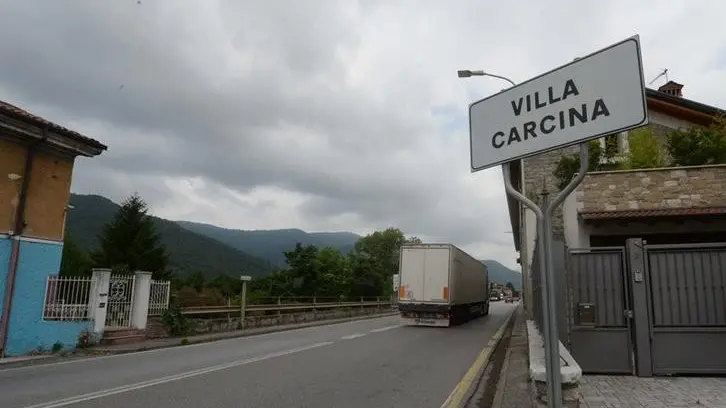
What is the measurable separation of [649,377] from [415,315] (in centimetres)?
1587

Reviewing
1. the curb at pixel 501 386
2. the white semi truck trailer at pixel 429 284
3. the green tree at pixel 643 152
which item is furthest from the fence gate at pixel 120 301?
the green tree at pixel 643 152

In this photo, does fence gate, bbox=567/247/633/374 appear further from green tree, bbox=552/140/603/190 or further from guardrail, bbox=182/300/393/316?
guardrail, bbox=182/300/393/316

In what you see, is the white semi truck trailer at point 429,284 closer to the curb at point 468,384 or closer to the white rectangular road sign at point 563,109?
the curb at point 468,384

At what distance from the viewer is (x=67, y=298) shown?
46.4 feet

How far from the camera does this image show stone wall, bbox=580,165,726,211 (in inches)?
629

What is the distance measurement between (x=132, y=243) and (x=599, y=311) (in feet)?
102

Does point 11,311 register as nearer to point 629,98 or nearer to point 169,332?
point 169,332

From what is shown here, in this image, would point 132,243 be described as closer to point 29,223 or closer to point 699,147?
point 29,223

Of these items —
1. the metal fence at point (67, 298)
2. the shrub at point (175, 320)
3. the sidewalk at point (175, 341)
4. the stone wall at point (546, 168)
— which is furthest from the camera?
the stone wall at point (546, 168)

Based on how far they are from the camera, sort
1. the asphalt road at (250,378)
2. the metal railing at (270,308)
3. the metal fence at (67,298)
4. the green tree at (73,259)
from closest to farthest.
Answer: the asphalt road at (250,378) → the metal fence at (67,298) → the metal railing at (270,308) → the green tree at (73,259)

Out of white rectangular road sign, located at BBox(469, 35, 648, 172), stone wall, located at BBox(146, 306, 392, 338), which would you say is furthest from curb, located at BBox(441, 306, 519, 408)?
stone wall, located at BBox(146, 306, 392, 338)

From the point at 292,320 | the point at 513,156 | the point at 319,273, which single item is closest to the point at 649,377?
the point at 513,156

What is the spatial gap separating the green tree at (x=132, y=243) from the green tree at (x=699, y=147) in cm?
2791

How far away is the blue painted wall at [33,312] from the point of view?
42.2 ft
